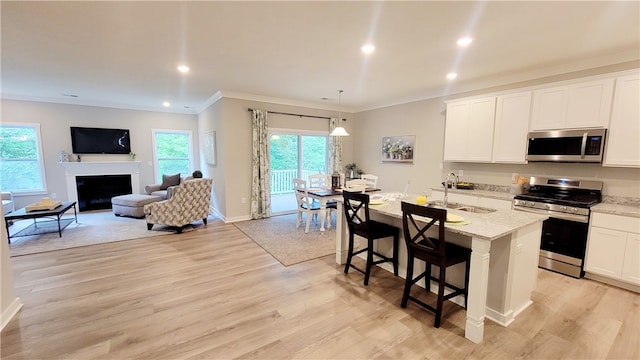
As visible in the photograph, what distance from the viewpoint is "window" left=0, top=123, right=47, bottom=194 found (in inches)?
231

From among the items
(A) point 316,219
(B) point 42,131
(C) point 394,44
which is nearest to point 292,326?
(C) point 394,44

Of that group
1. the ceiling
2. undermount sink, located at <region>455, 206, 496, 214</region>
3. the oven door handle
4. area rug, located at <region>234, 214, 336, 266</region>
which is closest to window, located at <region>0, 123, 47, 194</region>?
the ceiling

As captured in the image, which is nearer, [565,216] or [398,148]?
[565,216]

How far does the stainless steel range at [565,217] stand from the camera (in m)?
3.18

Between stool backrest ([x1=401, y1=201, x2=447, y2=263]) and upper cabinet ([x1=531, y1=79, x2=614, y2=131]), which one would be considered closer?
stool backrest ([x1=401, y1=201, x2=447, y2=263])

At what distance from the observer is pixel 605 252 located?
3.05m

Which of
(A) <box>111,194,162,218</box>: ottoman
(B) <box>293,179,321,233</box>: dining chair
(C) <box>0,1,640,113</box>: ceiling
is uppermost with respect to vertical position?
(C) <box>0,1,640,113</box>: ceiling

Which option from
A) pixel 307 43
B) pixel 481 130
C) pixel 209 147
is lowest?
pixel 209 147

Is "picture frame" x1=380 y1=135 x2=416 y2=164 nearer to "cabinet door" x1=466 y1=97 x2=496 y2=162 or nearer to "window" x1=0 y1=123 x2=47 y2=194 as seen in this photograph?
"cabinet door" x1=466 y1=97 x2=496 y2=162

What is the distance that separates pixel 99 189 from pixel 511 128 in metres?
8.81

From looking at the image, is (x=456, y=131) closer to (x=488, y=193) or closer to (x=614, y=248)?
(x=488, y=193)

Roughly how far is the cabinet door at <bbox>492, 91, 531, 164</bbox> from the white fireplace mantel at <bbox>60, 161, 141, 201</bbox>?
801cm

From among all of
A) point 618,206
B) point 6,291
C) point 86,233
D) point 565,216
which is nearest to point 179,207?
point 86,233

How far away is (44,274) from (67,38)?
107 inches
